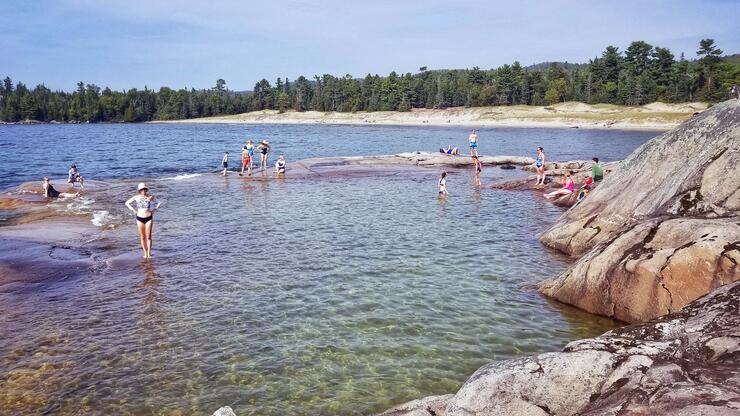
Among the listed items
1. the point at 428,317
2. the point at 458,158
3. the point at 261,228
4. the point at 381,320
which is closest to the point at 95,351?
the point at 381,320

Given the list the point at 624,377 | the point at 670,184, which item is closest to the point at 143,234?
the point at 624,377

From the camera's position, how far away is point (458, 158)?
2067 inches

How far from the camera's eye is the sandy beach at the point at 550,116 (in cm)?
12138

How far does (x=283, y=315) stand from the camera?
1391 cm

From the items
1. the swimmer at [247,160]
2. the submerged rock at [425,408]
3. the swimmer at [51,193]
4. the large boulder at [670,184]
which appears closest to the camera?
the submerged rock at [425,408]

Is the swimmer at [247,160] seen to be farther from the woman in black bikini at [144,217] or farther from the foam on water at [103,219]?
the woman in black bikini at [144,217]

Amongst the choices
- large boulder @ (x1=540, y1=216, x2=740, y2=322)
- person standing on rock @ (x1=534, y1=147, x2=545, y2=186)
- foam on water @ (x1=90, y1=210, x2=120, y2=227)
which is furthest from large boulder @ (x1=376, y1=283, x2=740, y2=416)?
person standing on rock @ (x1=534, y1=147, x2=545, y2=186)

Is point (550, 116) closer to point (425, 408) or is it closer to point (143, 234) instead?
point (143, 234)

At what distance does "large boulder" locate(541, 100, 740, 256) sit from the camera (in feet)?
44.8

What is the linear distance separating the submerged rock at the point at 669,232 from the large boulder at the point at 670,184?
34mm

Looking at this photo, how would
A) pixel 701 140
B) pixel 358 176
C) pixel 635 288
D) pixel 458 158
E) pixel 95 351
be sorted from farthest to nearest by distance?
pixel 458 158
pixel 358 176
pixel 701 140
pixel 635 288
pixel 95 351

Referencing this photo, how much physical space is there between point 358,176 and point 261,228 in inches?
816

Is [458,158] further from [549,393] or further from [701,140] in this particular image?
[549,393]

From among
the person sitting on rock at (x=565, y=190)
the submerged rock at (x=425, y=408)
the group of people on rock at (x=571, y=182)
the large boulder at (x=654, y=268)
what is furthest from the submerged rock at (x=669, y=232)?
the person sitting on rock at (x=565, y=190)
